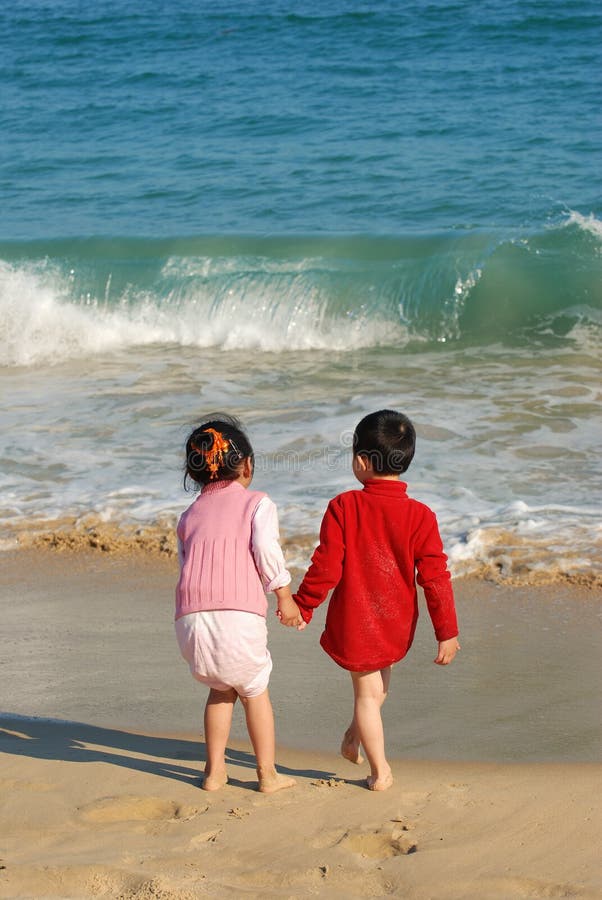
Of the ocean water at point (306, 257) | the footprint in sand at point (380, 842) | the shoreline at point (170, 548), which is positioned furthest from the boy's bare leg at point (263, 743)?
the ocean water at point (306, 257)

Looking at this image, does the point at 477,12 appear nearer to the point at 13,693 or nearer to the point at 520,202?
the point at 520,202

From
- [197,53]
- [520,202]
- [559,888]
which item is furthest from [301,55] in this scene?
[559,888]

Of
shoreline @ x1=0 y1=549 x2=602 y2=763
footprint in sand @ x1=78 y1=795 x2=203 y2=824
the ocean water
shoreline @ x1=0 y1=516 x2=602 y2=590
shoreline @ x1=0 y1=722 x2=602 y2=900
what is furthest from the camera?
the ocean water

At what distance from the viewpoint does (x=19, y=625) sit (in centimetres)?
420

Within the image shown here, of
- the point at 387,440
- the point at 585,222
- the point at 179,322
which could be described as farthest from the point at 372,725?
the point at 585,222

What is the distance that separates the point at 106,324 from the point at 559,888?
28.8 feet

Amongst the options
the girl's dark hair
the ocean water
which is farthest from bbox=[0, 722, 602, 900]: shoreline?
the ocean water

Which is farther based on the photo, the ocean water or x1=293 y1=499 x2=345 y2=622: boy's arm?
the ocean water

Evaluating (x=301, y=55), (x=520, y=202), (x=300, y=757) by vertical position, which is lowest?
(x=300, y=757)

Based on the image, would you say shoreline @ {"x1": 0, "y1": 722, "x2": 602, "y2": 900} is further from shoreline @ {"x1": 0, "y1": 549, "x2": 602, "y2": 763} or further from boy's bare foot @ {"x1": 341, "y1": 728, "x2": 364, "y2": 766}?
shoreline @ {"x1": 0, "y1": 549, "x2": 602, "y2": 763}

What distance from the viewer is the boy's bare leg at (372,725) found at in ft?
9.50

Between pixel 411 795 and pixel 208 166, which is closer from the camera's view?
pixel 411 795

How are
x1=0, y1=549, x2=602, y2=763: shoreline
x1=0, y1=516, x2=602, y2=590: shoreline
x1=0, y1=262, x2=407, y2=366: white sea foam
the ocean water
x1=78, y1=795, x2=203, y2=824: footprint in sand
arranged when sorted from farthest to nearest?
x1=0, y1=262, x2=407, y2=366: white sea foam → the ocean water → x1=0, y1=516, x2=602, y2=590: shoreline → x1=0, y1=549, x2=602, y2=763: shoreline → x1=78, y1=795, x2=203, y2=824: footprint in sand

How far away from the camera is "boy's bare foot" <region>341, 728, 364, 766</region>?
302cm
